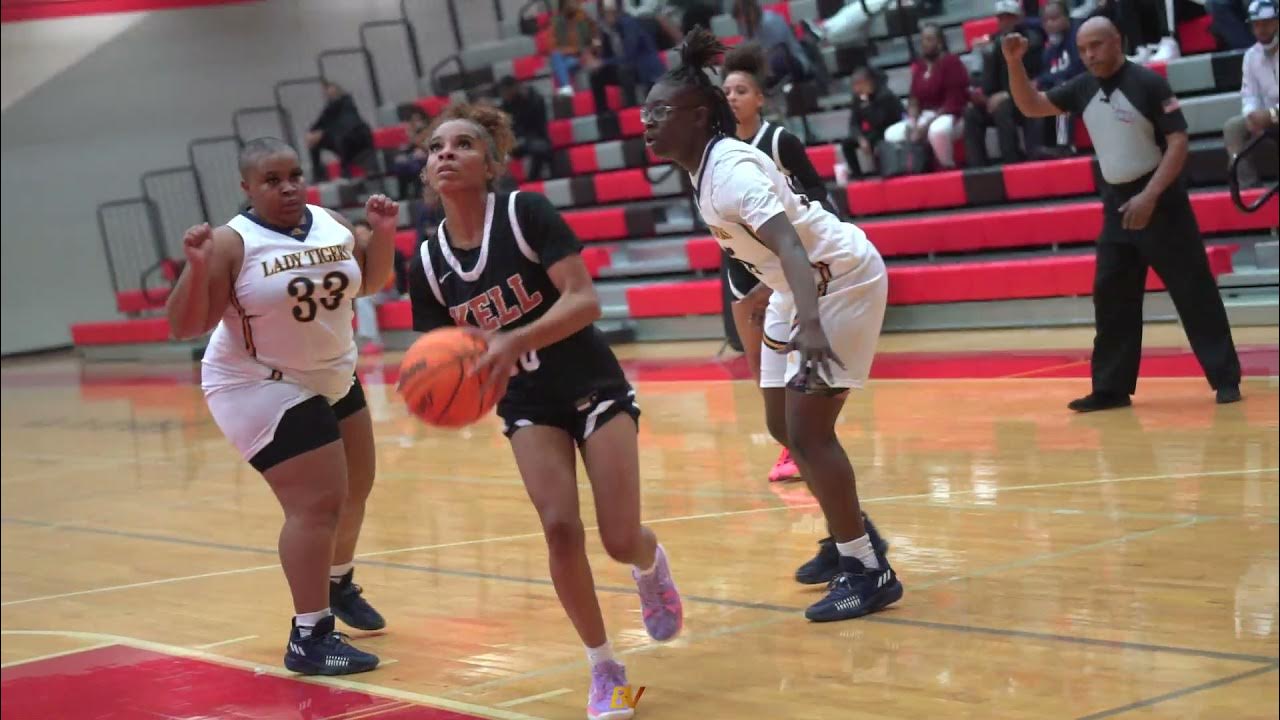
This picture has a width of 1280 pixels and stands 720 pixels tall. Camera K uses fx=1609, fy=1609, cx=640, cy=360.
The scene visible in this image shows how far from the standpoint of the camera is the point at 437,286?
4.43 meters

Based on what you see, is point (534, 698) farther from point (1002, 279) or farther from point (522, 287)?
point (1002, 279)

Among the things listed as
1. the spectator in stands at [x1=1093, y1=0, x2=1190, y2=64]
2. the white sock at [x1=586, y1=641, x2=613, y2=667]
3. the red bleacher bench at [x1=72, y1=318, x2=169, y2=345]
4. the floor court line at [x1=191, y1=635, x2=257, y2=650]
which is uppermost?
the spectator in stands at [x1=1093, y1=0, x2=1190, y2=64]

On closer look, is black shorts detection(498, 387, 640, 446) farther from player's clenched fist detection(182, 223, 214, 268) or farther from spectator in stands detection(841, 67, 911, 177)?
spectator in stands detection(841, 67, 911, 177)

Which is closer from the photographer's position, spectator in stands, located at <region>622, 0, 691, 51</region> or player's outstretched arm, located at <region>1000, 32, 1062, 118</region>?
player's outstretched arm, located at <region>1000, 32, 1062, 118</region>

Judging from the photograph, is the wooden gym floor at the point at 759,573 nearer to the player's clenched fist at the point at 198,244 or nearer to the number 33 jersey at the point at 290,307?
the number 33 jersey at the point at 290,307

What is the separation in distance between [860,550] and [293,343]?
1854 millimetres

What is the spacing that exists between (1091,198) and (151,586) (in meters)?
8.45

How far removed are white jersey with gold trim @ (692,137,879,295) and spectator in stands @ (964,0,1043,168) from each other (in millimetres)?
8307

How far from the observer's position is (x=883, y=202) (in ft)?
45.7

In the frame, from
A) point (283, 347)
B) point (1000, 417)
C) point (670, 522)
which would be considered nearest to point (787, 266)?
point (283, 347)

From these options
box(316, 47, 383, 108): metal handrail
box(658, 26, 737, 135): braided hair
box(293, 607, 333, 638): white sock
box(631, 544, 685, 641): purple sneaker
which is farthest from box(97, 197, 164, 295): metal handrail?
box(631, 544, 685, 641): purple sneaker

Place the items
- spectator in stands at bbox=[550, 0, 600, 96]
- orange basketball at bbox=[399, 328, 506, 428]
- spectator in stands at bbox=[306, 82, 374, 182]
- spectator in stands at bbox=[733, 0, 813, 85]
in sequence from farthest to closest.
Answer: spectator in stands at bbox=[550, 0, 600, 96]
spectator in stands at bbox=[306, 82, 374, 182]
spectator in stands at bbox=[733, 0, 813, 85]
orange basketball at bbox=[399, 328, 506, 428]

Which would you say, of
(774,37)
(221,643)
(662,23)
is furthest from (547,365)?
(662,23)

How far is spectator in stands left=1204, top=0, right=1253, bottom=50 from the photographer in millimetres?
11688
